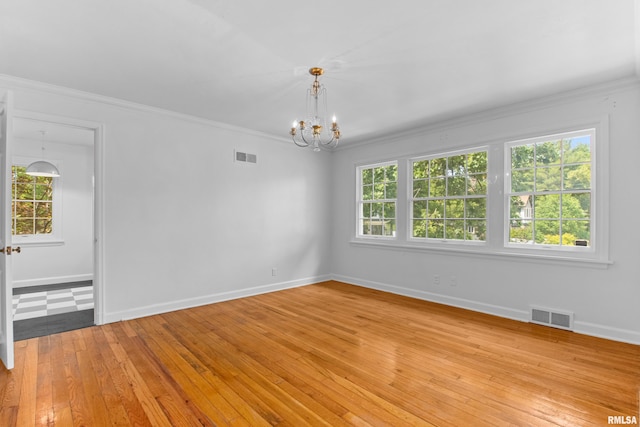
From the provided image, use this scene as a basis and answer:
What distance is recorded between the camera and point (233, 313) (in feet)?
Result: 13.7

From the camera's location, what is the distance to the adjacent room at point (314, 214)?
2215 millimetres

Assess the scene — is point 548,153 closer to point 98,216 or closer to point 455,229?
point 455,229

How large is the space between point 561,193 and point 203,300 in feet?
16.0

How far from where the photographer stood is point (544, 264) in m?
3.71

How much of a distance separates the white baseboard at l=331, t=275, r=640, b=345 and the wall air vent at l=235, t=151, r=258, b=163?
9.34ft

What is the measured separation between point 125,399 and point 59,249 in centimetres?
528

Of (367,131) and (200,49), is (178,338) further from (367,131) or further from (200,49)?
(367,131)

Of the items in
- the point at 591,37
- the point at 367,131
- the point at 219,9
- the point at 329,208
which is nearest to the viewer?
the point at 219,9

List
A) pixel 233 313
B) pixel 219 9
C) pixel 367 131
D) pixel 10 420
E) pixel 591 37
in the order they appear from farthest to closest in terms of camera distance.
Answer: pixel 367 131 → pixel 233 313 → pixel 591 37 → pixel 219 9 → pixel 10 420

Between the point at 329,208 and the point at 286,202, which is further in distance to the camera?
the point at 329,208

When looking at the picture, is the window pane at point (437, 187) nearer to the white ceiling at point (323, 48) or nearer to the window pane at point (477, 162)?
the window pane at point (477, 162)

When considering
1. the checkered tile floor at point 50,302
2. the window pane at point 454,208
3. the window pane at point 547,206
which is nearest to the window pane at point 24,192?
the checkered tile floor at point 50,302

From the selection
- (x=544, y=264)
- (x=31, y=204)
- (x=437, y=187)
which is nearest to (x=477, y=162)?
(x=437, y=187)

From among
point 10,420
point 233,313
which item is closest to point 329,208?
point 233,313
